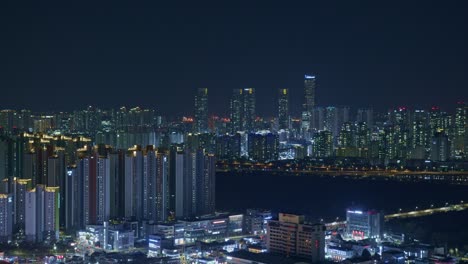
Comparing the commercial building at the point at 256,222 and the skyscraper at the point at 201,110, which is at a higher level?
the skyscraper at the point at 201,110

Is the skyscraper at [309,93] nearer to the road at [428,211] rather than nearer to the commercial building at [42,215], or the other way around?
the road at [428,211]

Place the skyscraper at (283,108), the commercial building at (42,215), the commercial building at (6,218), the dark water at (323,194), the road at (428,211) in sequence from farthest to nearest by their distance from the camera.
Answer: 1. the skyscraper at (283,108)
2. the dark water at (323,194)
3. the road at (428,211)
4. the commercial building at (42,215)
5. the commercial building at (6,218)

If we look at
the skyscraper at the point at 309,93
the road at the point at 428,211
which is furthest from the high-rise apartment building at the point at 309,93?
the road at the point at 428,211

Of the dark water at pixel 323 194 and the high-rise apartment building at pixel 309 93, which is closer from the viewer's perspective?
the dark water at pixel 323 194

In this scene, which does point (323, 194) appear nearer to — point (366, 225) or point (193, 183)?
point (193, 183)

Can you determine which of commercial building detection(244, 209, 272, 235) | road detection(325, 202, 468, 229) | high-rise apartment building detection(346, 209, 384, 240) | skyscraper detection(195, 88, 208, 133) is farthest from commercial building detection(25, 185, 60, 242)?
skyscraper detection(195, 88, 208, 133)

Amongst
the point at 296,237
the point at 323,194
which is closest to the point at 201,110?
the point at 323,194

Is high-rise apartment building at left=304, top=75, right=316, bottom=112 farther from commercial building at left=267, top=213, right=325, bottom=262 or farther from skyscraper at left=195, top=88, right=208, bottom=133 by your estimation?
commercial building at left=267, top=213, right=325, bottom=262
